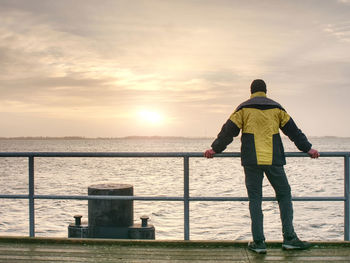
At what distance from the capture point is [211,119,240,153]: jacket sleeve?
14.6ft

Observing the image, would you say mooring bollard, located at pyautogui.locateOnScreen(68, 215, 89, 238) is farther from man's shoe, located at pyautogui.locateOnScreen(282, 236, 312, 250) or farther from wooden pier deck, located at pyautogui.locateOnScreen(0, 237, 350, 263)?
man's shoe, located at pyautogui.locateOnScreen(282, 236, 312, 250)

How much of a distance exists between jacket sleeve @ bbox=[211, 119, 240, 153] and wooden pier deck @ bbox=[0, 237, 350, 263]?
43.4 inches

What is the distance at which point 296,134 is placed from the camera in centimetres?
458

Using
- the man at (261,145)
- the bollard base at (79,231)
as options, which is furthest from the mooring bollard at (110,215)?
the man at (261,145)

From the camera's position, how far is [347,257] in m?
4.24

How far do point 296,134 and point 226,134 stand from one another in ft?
2.56

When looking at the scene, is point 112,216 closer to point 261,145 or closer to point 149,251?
point 149,251

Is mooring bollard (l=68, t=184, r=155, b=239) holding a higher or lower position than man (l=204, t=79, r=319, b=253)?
lower

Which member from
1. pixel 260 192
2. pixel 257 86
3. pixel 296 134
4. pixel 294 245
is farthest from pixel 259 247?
pixel 257 86

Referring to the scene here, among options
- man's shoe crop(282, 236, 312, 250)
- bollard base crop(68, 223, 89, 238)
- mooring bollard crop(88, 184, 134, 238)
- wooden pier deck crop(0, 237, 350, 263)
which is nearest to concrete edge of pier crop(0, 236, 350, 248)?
wooden pier deck crop(0, 237, 350, 263)

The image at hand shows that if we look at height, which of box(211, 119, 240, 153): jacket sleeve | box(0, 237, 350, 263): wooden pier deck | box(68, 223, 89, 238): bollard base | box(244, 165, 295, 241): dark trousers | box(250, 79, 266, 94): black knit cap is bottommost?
box(68, 223, 89, 238): bollard base

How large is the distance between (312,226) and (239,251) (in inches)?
461

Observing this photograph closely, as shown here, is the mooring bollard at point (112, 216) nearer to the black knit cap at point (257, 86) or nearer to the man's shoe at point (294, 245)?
the man's shoe at point (294, 245)

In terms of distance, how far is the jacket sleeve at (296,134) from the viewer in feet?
14.9
